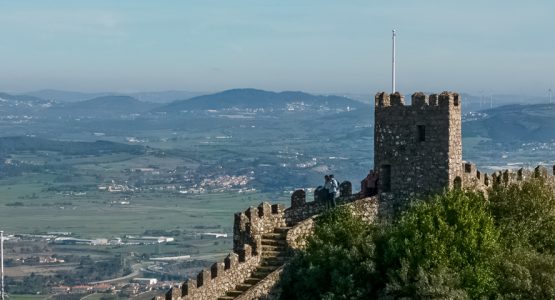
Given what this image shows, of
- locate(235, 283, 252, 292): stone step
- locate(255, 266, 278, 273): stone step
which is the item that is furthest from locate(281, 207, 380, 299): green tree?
locate(235, 283, 252, 292): stone step

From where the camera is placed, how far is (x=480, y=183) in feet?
118

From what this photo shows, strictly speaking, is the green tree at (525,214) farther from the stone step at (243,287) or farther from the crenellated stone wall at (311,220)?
the stone step at (243,287)

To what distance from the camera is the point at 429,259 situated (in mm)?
30188

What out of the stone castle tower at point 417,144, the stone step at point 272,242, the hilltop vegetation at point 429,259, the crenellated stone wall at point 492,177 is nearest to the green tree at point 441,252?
the hilltop vegetation at point 429,259

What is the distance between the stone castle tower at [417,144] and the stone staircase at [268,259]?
10.4 ft

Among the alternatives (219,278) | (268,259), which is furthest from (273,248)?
(219,278)

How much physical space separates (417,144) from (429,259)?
524 cm

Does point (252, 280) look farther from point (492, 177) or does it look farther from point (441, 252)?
point (492, 177)

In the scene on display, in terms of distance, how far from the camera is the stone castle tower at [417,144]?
34219 millimetres

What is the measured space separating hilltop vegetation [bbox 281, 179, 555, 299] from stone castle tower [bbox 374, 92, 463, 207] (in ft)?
3.51

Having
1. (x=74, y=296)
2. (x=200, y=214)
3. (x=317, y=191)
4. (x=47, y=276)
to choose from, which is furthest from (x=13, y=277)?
(x=317, y=191)

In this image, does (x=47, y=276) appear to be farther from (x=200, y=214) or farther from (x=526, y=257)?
(x=526, y=257)

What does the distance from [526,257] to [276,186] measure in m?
166

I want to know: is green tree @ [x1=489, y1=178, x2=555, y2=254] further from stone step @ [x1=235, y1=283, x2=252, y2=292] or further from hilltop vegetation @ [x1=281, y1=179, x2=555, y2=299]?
stone step @ [x1=235, y1=283, x2=252, y2=292]
